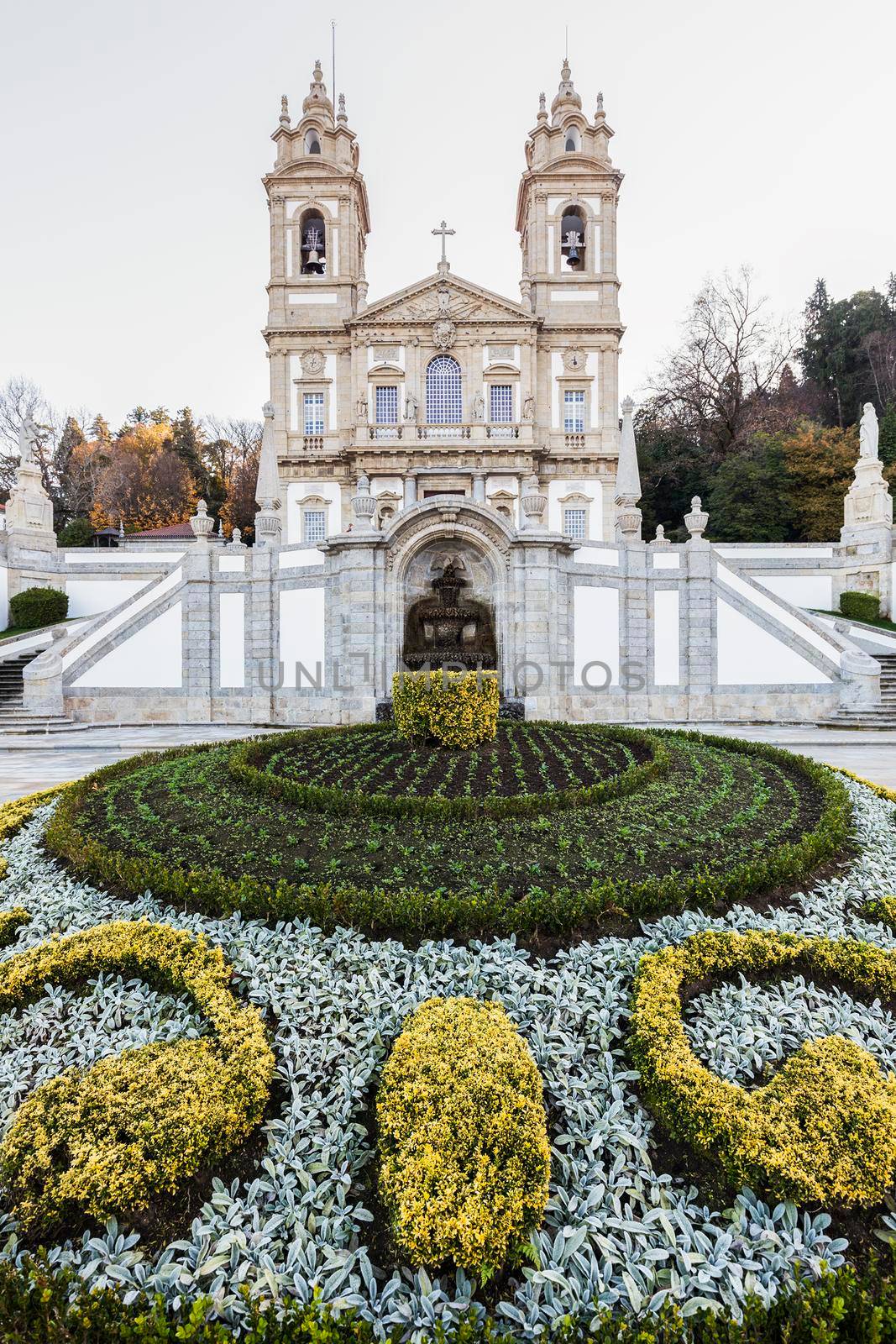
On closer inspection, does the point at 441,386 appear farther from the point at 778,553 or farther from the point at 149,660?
the point at 149,660

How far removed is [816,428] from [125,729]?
97.7 feet

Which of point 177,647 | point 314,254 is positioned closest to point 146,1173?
point 177,647

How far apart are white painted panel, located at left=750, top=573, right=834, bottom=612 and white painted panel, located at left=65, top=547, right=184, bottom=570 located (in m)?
19.9

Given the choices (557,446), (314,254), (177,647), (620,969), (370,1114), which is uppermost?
(314,254)

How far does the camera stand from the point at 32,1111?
2.20m

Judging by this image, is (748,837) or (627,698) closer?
(748,837)

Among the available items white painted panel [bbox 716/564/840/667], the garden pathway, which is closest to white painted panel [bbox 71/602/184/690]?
the garden pathway

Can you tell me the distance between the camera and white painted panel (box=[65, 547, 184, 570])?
72.3ft

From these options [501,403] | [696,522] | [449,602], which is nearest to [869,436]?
[696,522]

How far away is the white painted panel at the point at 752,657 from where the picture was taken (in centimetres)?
1453

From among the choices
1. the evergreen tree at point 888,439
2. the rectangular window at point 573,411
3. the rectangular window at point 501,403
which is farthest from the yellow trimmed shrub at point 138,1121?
the evergreen tree at point 888,439

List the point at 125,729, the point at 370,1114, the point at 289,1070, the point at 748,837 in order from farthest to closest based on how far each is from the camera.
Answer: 1. the point at 125,729
2. the point at 748,837
3. the point at 289,1070
4. the point at 370,1114

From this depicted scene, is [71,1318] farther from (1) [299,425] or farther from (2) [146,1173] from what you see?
(1) [299,425]

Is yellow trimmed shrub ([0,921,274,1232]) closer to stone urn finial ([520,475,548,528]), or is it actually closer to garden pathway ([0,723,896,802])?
garden pathway ([0,723,896,802])
